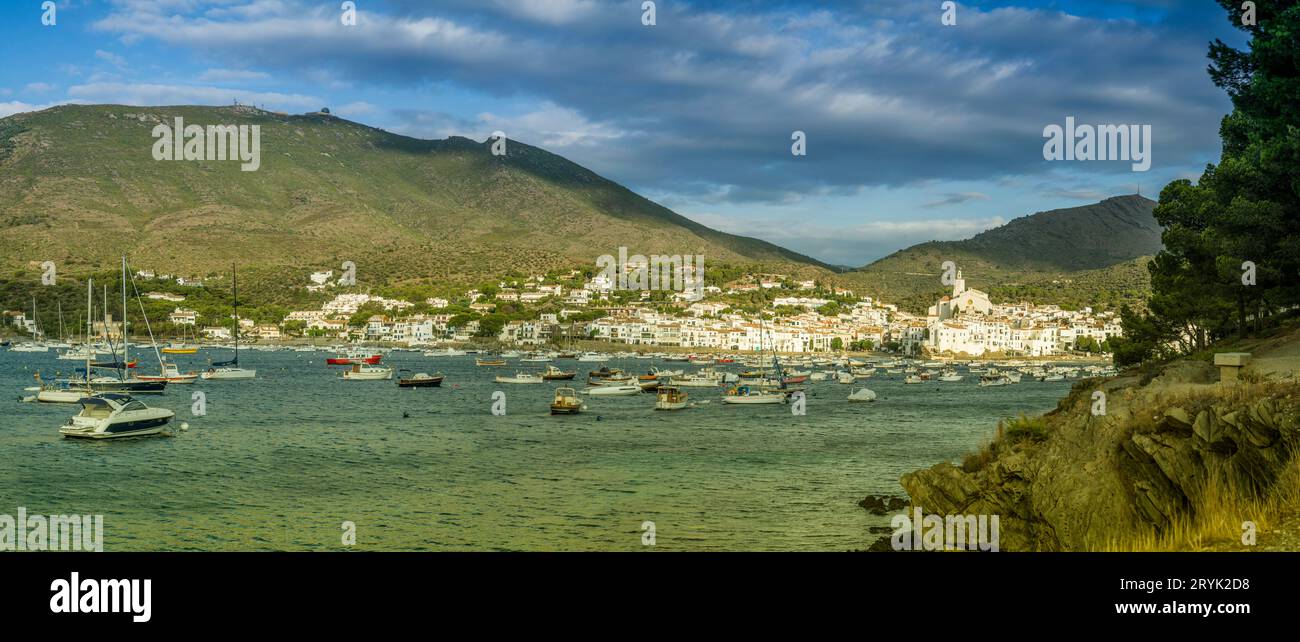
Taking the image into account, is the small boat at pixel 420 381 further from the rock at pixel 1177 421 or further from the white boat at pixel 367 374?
the rock at pixel 1177 421

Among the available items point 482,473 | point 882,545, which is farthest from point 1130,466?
point 482,473

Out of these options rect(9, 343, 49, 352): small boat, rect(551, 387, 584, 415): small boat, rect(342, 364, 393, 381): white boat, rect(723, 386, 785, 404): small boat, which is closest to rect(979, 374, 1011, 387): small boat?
rect(723, 386, 785, 404): small boat

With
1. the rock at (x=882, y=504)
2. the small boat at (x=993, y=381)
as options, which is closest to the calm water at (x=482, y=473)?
the rock at (x=882, y=504)

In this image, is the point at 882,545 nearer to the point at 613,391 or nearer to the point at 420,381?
the point at 613,391

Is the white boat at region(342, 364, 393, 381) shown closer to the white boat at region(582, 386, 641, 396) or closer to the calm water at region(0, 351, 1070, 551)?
the calm water at region(0, 351, 1070, 551)

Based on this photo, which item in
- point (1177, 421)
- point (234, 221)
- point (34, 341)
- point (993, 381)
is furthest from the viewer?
point (234, 221)
